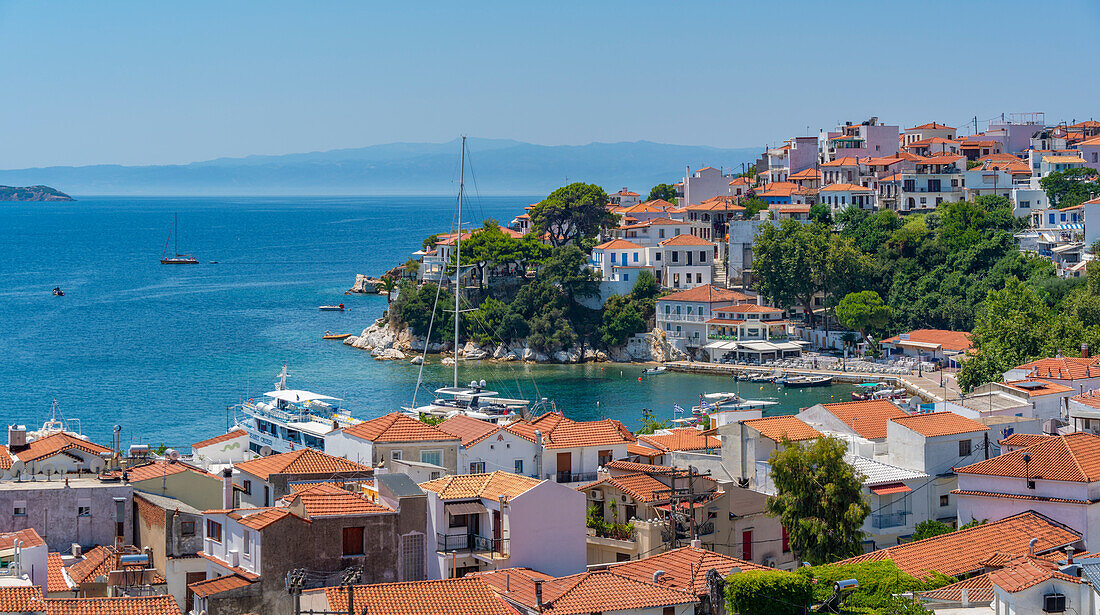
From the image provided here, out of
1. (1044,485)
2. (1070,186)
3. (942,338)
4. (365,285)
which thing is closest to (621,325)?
(942,338)

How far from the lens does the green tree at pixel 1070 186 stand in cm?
7388

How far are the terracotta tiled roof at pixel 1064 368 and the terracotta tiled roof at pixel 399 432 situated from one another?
57.4 ft

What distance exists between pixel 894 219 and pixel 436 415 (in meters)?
43.9

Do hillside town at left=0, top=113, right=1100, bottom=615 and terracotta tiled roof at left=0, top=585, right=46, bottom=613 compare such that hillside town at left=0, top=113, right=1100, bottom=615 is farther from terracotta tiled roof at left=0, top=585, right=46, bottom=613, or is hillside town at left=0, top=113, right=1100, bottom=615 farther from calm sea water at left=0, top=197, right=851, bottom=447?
calm sea water at left=0, top=197, right=851, bottom=447

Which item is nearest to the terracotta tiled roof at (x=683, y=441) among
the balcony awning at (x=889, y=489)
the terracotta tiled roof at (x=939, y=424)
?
the terracotta tiled roof at (x=939, y=424)

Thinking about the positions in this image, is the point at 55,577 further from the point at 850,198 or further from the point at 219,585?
the point at 850,198

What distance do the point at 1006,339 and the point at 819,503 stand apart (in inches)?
1103

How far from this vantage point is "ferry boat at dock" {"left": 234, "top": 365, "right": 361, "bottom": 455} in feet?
115

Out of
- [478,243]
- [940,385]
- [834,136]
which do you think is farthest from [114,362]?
[834,136]

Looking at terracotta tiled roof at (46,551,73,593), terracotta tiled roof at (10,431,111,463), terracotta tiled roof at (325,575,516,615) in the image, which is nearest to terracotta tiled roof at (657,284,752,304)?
terracotta tiled roof at (10,431,111,463)

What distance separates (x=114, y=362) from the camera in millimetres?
71938

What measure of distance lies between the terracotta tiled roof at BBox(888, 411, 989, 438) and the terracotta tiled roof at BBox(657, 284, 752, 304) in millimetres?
40474

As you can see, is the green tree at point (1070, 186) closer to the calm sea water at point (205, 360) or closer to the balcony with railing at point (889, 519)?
the calm sea water at point (205, 360)

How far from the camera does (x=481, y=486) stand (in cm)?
2155
